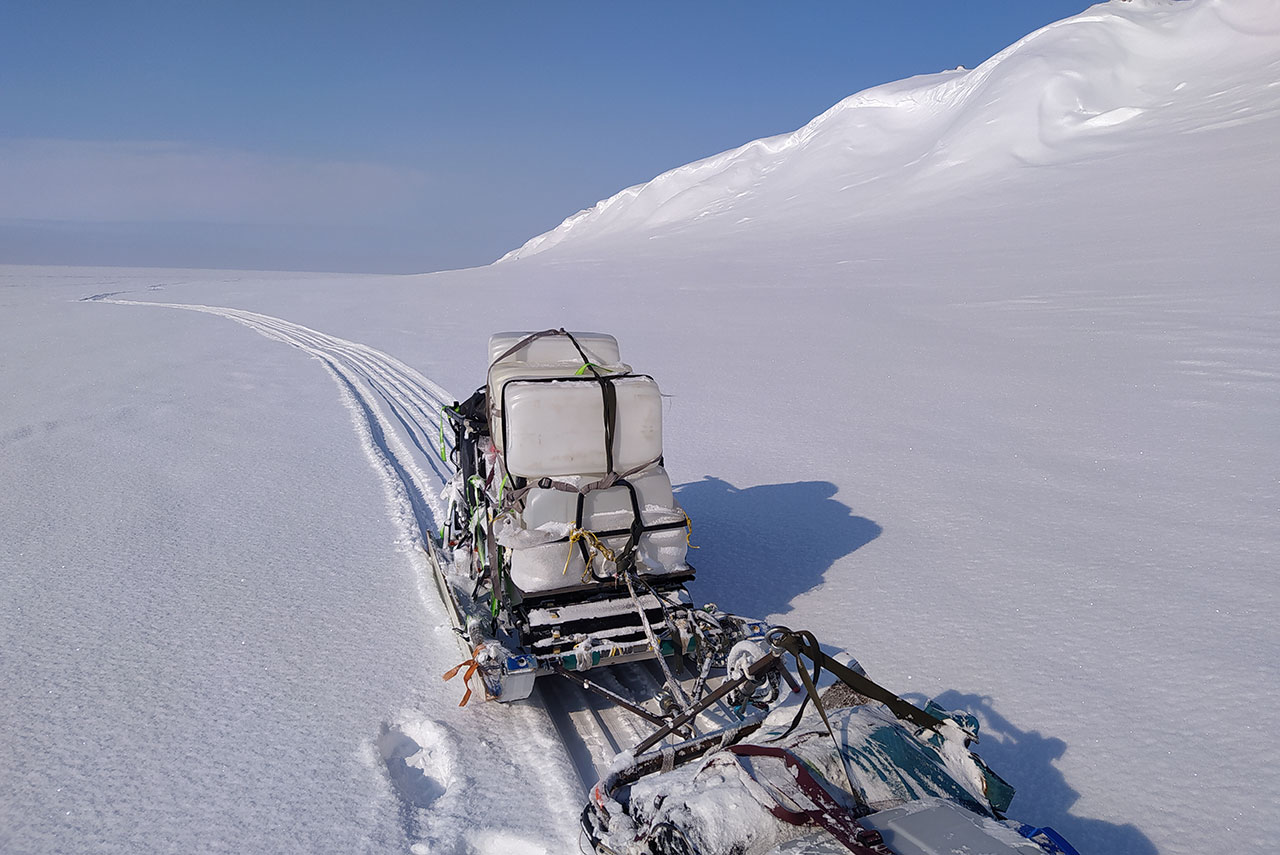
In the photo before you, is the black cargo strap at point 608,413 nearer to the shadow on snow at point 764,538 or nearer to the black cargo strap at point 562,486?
the black cargo strap at point 562,486

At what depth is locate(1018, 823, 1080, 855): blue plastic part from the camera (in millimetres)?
2418

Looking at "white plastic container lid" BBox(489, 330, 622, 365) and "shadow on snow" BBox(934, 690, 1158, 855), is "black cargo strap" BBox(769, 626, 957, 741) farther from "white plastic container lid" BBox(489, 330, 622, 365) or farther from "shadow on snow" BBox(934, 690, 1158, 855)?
"white plastic container lid" BBox(489, 330, 622, 365)

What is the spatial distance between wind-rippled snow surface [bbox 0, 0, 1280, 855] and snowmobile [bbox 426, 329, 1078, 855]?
452 millimetres

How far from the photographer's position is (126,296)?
1252 inches

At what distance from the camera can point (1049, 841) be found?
96.7 inches

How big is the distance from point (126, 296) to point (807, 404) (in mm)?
30345

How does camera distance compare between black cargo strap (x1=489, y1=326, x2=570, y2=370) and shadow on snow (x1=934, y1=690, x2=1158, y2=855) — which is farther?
black cargo strap (x1=489, y1=326, x2=570, y2=370)

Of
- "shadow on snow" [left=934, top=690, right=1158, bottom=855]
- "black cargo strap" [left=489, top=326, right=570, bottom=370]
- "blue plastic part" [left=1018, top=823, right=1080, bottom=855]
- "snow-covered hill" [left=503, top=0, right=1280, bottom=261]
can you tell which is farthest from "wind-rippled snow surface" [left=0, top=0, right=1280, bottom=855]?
"snow-covered hill" [left=503, top=0, right=1280, bottom=261]

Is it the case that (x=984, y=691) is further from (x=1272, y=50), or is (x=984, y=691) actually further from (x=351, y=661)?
(x=1272, y=50)

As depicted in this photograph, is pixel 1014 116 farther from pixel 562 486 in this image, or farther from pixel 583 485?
pixel 562 486

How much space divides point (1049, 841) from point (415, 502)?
613 cm

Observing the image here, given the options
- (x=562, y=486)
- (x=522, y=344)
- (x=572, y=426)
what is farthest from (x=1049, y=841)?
(x=522, y=344)

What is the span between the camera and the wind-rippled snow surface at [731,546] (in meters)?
3.56

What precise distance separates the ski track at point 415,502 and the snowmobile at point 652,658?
0.37ft
